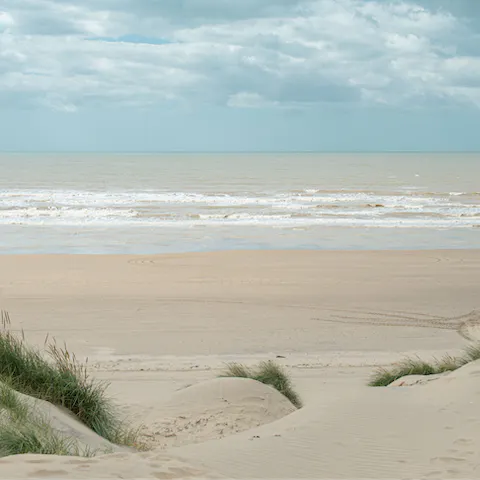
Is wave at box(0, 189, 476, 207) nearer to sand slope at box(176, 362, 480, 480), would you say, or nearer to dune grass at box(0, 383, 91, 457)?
sand slope at box(176, 362, 480, 480)

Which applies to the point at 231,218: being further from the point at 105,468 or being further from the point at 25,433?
the point at 105,468

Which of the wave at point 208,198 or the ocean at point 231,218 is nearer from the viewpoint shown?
the ocean at point 231,218

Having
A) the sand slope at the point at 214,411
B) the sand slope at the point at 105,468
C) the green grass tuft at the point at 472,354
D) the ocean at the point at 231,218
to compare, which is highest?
the ocean at the point at 231,218

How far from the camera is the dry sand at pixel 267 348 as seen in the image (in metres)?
4.66

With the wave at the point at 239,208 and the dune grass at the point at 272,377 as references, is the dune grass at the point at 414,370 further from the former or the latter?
the wave at the point at 239,208

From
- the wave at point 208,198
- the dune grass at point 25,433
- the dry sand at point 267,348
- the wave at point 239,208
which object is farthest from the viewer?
the wave at point 208,198

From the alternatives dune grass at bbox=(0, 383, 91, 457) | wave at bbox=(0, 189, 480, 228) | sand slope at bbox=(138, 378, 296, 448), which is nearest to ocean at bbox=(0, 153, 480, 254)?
wave at bbox=(0, 189, 480, 228)

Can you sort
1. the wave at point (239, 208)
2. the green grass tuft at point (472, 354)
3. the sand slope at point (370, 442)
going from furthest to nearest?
the wave at point (239, 208) < the green grass tuft at point (472, 354) < the sand slope at point (370, 442)

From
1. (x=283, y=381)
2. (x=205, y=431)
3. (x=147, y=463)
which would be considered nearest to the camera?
(x=147, y=463)

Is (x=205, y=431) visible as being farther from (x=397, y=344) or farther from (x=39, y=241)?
(x=39, y=241)

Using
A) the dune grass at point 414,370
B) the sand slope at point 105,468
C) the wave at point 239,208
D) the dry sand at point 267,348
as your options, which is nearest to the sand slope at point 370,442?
the dry sand at point 267,348

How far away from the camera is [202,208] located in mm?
34500

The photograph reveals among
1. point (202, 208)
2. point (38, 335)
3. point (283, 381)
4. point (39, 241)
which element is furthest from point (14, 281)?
point (202, 208)

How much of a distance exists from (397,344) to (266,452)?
5.66m
